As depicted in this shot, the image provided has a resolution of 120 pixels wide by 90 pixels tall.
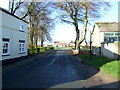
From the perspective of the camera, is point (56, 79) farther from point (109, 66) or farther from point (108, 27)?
point (108, 27)

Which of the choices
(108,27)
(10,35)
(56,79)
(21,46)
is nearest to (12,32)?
(10,35)

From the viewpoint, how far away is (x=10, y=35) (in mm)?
16219

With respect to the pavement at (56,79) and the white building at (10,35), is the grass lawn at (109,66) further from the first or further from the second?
the white building at (10,35)

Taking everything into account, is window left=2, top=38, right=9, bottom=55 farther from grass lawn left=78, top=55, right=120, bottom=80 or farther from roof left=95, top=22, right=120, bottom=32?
roof left=95, top=22, right=120, bottom=32

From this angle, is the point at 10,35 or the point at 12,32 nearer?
the point at 10,35

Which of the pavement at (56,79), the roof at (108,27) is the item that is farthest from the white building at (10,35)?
the roof at (108,27)

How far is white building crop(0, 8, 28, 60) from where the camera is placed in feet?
47.2

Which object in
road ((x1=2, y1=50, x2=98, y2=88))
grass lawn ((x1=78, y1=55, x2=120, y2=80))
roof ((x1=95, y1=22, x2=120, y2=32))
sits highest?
roof ((x1=95, y1=22, x2=120, y2=32))

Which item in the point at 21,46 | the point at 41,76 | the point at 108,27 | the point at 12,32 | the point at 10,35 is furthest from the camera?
the point at 108,27

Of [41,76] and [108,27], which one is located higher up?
[108,27]

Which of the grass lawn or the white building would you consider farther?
the white building

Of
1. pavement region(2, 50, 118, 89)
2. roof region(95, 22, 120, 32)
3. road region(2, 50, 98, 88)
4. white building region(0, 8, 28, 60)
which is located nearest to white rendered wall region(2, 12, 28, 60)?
white building region(0, 8, 28, 60)

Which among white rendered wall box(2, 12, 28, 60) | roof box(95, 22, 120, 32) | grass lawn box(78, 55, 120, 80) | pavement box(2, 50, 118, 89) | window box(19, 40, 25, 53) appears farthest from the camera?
roof box(95, 22, 120, 32)

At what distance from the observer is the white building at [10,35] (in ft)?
47.2
